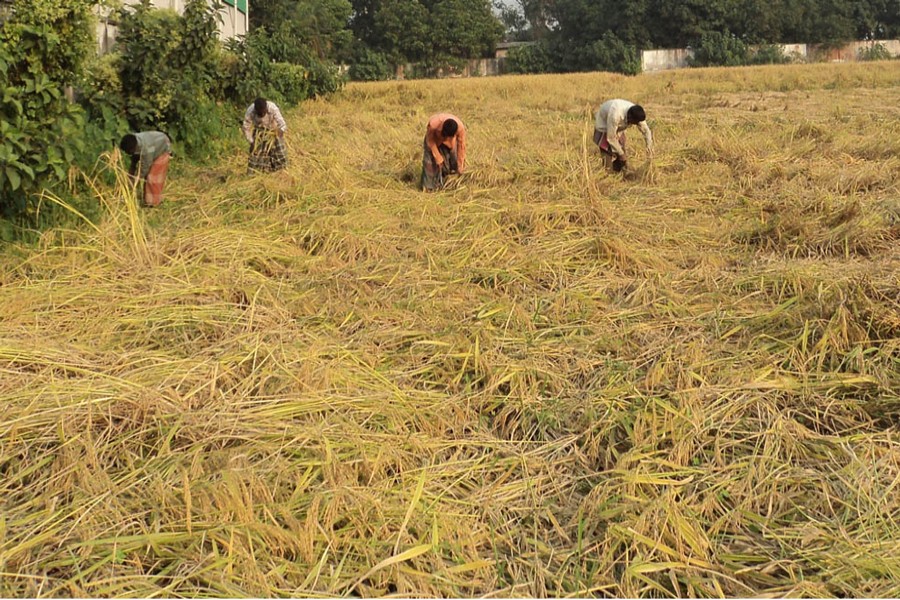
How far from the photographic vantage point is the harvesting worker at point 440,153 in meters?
6.85

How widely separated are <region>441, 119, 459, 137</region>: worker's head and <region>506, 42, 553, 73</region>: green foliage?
36.1 m

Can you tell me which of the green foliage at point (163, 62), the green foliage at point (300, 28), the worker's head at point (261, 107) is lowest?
the worker's head at point (261, 107)

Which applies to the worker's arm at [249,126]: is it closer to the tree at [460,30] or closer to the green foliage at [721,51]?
the green foliage at [721,51]

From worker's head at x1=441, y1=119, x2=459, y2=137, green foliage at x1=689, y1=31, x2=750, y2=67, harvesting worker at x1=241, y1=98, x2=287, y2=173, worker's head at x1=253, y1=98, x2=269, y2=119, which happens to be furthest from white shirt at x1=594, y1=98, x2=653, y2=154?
green foliage at x1=689, y1=31, x2=750, y2=67

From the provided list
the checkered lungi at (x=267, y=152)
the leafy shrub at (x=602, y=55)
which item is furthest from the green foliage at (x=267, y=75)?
the leafy shrub at (x=602, y=55)

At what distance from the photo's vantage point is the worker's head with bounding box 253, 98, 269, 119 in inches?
281

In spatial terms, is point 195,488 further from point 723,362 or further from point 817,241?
point 817,241

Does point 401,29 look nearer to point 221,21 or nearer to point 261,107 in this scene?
point 221,21

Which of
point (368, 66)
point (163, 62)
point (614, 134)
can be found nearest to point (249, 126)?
point (163, 62)

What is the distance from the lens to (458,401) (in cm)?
304

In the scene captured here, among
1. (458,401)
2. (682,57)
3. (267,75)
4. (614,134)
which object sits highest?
(682,57)

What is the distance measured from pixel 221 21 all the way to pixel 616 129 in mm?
4361

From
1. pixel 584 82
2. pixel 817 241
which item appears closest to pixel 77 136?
pixel 817 241

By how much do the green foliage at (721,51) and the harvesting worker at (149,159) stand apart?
35.4 meters
